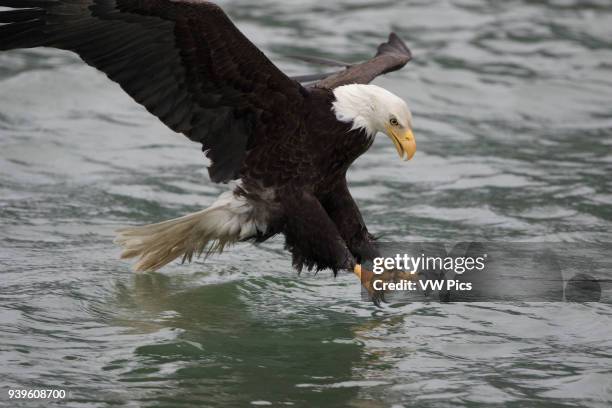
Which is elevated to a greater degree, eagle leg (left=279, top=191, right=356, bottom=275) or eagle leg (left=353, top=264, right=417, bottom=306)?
eagle leg (left=279, top=191, right=356, bottom=275)

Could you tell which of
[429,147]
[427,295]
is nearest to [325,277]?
[427,295]

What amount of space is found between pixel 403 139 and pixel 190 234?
1186 mm

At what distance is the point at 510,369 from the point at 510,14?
7907 millimetres

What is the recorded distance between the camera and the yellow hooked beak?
5777 mm

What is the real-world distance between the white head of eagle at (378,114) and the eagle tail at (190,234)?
0.68m

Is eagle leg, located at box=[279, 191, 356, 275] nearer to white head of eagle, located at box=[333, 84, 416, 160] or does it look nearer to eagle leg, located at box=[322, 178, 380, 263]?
eagle leg, located at box=[322, 178, 380, 263]

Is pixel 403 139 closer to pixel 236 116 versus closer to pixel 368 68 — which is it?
pixel 236 116

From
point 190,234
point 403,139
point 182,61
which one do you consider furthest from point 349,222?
point 182,61

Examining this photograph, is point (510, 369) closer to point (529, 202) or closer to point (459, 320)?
point (459, 320)

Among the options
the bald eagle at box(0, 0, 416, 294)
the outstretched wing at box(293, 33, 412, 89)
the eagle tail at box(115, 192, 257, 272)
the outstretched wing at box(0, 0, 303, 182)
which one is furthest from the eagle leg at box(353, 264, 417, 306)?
the outstretched wing at box(293, 33, 412, 89)

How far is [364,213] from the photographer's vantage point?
305 inches

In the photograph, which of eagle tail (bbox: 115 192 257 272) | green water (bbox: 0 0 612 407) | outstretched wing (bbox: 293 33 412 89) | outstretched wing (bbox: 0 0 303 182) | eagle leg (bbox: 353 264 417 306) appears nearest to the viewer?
green water (bbox: 0 0 612 407)

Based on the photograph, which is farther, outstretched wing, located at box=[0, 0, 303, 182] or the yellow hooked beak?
the yellow hooked beak

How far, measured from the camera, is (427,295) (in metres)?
6.10
